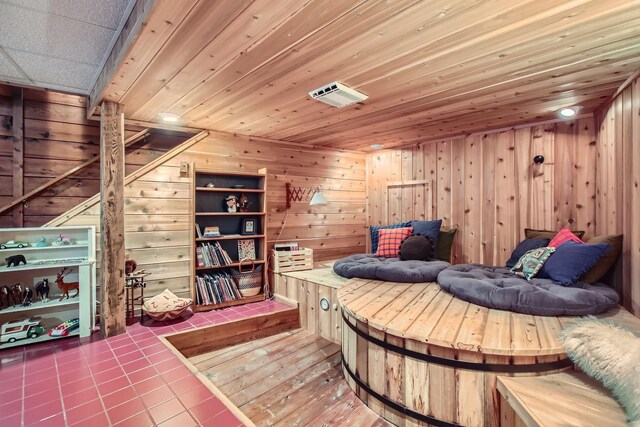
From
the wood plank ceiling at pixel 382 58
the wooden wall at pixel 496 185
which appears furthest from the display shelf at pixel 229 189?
the wooden wall at pixel 496 185

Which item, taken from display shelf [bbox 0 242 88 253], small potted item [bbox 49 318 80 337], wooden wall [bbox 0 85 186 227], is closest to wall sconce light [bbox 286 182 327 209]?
wooden wall [bbox 0 85 186 227]

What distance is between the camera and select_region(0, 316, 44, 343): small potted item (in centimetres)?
252

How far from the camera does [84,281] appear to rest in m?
2.77

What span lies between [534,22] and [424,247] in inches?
97.4

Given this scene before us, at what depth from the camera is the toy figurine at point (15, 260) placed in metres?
2.60

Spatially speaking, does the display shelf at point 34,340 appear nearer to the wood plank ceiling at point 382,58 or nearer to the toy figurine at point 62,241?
the toy figurine at point 62,241

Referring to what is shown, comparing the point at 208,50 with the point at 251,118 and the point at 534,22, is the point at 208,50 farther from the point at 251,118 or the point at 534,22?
the point at 534,22

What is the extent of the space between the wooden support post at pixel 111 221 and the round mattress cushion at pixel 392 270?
2.16 meters

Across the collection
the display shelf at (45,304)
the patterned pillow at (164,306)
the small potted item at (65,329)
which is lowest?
the small potted item at (65,329)

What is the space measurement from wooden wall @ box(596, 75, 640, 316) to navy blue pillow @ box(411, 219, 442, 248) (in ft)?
5.02

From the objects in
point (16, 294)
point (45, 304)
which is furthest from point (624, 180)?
point (16, 294)

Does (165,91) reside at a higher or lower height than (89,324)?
higher

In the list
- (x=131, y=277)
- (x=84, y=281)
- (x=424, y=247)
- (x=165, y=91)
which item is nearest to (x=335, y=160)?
(x=424, y=247)

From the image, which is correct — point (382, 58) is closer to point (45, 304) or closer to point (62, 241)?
point (62, 241)
